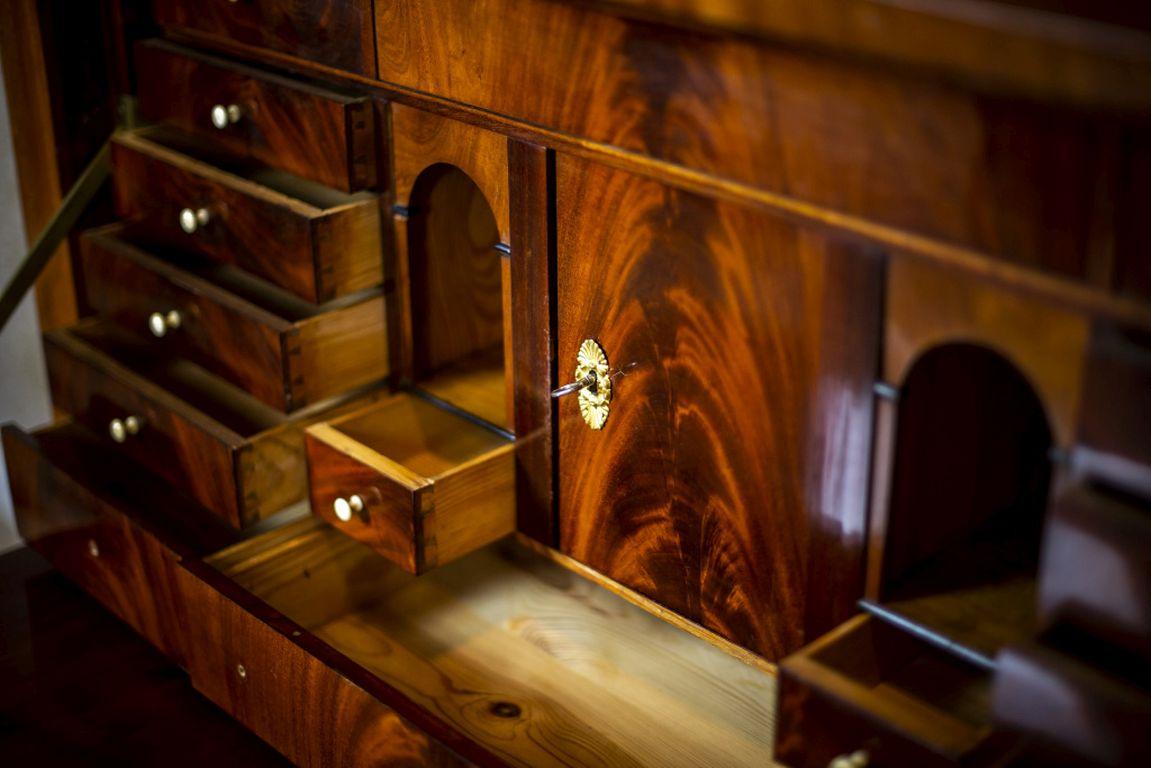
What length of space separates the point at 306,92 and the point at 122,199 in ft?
1.16

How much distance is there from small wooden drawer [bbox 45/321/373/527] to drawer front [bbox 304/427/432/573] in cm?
6

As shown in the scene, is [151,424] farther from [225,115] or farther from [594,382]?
[594,382]

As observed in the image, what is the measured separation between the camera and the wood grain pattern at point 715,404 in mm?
1102

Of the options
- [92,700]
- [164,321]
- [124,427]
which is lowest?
[92,700]

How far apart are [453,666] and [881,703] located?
569mm

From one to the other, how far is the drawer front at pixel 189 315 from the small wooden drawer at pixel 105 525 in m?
0.16

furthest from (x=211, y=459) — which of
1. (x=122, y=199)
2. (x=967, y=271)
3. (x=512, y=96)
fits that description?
(x=967, y=271)

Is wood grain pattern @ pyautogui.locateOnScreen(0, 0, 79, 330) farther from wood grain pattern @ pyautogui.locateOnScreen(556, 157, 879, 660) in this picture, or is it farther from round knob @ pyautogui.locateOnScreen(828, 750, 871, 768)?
round knob @ pyautogui.locateOnScreen(828, 750, 871, 768)

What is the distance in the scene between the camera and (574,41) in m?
1.20

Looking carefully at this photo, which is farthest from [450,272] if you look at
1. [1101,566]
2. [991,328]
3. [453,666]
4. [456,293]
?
[1101,566]

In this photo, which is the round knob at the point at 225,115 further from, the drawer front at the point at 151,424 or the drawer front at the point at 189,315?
the drawer front at the point at 151,424

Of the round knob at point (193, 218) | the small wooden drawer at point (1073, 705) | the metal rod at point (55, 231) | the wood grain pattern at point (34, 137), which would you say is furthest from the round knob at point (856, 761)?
the wood grain pattern at point (34, 137)

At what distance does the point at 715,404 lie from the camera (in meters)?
1.21

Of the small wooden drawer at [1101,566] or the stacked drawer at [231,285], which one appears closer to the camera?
the small wooden drawer at [1101,566]
